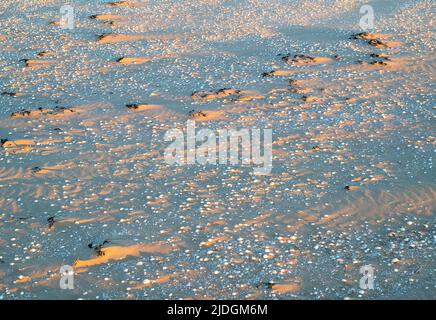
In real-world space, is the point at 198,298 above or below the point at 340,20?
below

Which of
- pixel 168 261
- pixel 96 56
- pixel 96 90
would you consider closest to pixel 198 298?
pixel 168 261

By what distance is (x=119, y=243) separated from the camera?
251 inches

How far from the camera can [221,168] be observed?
25.4ft

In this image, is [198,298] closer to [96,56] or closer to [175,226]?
[175,226]

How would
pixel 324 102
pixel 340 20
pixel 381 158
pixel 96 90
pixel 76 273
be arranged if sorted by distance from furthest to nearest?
pixel 340 20, pixel 96 90, pixel 324 102, pixel 381 158, pixel 76 273

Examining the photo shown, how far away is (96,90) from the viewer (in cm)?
988

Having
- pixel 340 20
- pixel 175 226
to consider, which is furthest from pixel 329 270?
pixel 340 20

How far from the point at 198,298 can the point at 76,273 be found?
4.33ft

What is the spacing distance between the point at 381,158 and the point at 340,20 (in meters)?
5.54

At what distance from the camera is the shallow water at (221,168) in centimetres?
595

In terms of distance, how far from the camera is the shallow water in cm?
595
